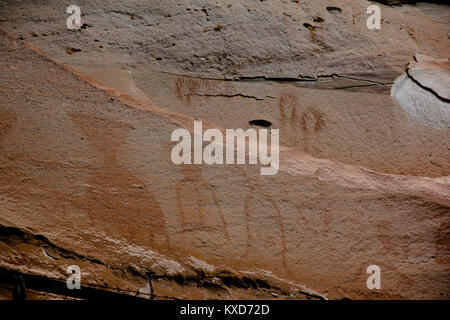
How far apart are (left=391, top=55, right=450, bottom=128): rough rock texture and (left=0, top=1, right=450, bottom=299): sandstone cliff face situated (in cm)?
1

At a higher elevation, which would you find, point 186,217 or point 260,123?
point 260,123

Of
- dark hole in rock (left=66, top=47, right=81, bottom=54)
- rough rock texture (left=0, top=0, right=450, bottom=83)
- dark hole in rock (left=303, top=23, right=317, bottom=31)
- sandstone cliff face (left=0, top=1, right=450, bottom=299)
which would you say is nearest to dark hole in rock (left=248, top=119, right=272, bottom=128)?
sandstone cliff face (left=0, top=1, right=450, bottom=299)

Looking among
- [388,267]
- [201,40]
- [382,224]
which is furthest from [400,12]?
[388,267]

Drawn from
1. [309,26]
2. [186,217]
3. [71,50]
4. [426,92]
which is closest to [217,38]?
[309,26]

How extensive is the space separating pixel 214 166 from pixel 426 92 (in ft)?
4.07

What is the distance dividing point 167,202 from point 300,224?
60cm

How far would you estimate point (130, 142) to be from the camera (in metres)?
2.03

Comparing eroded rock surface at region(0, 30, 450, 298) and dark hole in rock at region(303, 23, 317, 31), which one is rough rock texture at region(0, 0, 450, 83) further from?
eroded rock surface at region(0, 30, 450, 298)

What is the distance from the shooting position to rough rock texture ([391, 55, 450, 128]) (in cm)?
232

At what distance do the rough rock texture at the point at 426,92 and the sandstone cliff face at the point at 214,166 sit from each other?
0.04 ft

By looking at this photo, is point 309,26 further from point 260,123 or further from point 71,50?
point 71,50

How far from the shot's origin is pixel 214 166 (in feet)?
6.61

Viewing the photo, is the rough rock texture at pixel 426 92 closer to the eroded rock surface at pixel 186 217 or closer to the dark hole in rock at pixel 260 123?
the eroded rock surface at pixel 186 217
